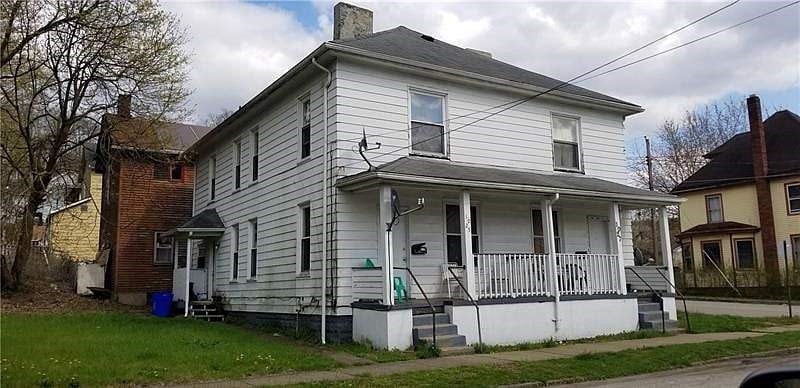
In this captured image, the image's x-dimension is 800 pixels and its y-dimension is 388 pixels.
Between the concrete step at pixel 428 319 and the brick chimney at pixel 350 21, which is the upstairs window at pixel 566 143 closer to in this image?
the brick chimney at pixel 350 21

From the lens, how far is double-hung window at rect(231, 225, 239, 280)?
1814cm

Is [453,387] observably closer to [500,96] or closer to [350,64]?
[350,64]

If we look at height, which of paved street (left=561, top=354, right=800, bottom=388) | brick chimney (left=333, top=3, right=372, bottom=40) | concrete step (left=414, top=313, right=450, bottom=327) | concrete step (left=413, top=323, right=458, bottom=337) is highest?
brick chimney (left=333, top=3, right=372, bottom=40)

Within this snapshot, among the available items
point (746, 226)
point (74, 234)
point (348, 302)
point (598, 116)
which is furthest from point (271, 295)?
point (74, 234)

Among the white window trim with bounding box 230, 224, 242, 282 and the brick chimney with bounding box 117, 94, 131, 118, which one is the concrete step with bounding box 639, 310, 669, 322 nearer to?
the white window trim with bounding box 230, 224, 242, 282

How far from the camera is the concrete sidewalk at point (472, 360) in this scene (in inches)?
344

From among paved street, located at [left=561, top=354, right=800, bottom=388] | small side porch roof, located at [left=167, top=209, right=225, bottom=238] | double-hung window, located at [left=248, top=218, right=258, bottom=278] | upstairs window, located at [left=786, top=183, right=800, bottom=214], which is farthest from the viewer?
upstairs window, located at [left=786, top=183, right=800, bottom=214]

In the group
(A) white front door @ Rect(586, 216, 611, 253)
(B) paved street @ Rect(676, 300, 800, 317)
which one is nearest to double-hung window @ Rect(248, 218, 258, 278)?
(A) white front door @ Rect(586, 216, 611, 253)

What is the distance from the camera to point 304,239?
14.3 m

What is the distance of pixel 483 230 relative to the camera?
1468cm

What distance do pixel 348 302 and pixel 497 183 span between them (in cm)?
384

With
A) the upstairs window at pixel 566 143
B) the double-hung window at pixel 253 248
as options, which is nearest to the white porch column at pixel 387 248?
the double-hung window at pixel 253 248

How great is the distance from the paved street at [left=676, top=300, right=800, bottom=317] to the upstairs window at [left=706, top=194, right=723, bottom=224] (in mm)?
10131

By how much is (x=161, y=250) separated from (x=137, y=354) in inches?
568
